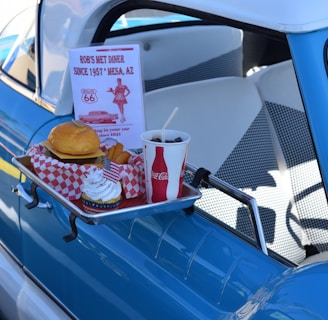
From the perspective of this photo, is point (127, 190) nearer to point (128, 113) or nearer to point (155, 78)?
point (128, 113)

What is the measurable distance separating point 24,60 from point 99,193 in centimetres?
119

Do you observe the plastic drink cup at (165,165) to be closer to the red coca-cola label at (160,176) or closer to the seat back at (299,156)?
the red coca-cola label at (160,176)

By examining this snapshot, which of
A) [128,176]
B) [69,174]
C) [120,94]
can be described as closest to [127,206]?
[128,176]

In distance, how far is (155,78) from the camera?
256 centimetres

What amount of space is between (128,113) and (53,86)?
405 mm

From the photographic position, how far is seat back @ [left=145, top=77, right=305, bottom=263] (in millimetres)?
2330

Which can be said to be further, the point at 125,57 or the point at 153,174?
the point at 125,57

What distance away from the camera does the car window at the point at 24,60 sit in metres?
2.51

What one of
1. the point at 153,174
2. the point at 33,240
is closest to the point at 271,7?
the point at 153,174

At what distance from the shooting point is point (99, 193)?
1.59 m

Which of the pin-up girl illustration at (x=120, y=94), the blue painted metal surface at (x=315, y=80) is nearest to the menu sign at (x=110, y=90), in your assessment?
the pin-up girl illustration at (x=120, y=94)

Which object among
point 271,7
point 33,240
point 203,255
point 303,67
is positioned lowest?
point 33,240

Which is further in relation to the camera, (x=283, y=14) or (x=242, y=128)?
(x=242, y=128)

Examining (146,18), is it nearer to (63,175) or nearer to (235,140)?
(235,140)
